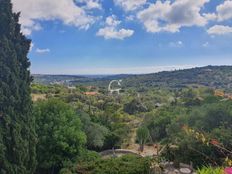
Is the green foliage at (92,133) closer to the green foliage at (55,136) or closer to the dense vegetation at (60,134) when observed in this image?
the dense vegetation at (60,134)

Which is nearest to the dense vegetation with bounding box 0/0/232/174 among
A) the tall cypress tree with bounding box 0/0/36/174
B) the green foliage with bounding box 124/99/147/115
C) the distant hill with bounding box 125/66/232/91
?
the tall cypress tree with bounding box 0/0/36/174

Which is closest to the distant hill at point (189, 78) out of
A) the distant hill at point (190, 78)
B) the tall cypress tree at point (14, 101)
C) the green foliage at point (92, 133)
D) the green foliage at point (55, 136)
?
the distant hill at point (190, 78)

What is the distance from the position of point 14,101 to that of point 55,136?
520 centimetres

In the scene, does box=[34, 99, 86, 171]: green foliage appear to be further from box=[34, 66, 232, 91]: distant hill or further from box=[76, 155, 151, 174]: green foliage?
box=[34, 66, 232, 91]: distant hill

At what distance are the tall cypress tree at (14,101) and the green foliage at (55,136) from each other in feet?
10.7

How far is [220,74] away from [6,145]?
98865 millimetres

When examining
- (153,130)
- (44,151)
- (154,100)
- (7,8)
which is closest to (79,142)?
(44,151)

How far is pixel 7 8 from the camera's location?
1858 centimetres

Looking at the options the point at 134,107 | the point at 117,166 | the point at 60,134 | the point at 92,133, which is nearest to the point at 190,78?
the point at 134,107

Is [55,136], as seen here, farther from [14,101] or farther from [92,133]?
[92,133]

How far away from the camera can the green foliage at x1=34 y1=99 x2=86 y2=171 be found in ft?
71.6

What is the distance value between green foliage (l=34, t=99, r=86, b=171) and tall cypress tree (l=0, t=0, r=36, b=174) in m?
3.26

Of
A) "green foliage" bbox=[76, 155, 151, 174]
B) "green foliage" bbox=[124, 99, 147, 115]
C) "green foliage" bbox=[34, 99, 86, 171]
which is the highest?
"green foliage" bbox=[34, 99, 86, 171]

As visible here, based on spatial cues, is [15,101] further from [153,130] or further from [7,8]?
[153,130]
